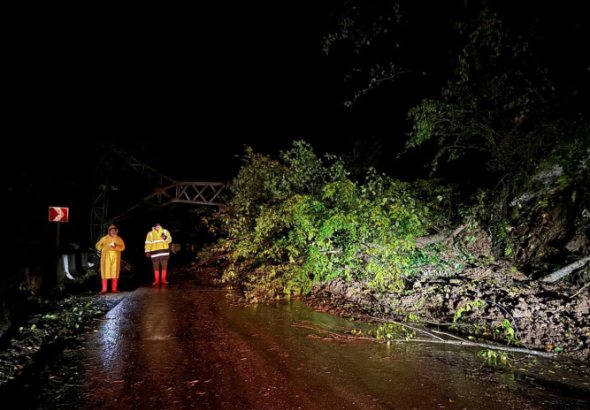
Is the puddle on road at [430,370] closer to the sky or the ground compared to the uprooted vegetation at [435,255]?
closer to the ground

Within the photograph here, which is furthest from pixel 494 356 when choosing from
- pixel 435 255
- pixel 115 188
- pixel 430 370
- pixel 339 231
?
pixel 115 188

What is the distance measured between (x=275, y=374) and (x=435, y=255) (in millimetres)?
5332

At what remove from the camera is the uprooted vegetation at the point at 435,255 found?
5.34m

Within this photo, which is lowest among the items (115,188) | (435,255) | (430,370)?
(430,370)

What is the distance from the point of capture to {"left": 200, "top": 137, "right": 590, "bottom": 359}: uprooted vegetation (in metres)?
5.34

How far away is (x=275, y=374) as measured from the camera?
12.3ft

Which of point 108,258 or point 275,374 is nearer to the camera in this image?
point 275,374

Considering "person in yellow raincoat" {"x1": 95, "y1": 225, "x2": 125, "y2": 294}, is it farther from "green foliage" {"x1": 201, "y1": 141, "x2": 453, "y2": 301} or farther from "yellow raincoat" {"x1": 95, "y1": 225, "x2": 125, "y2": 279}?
"green foliage" {"x1": 201, "y1": 141, "x2": 453, "y2": 301}

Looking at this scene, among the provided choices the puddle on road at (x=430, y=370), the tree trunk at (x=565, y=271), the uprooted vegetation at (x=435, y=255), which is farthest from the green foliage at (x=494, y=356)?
the tree trunk at (x=565, y=271)

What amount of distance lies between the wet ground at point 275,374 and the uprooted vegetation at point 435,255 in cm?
116

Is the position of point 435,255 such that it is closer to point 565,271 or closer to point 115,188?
point 565,271

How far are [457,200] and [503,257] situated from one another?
1896mm

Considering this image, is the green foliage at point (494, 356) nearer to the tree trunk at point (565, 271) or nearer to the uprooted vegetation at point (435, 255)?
the uprooted vegetation at point (435, 255)

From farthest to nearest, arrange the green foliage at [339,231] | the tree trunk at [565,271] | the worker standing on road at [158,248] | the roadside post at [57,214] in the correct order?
1. the roadside post at [57,214]
2. the worker standing on road at [158,248]
3. the green foliage at [339,231]
4. the tree trunk at [565,271]
